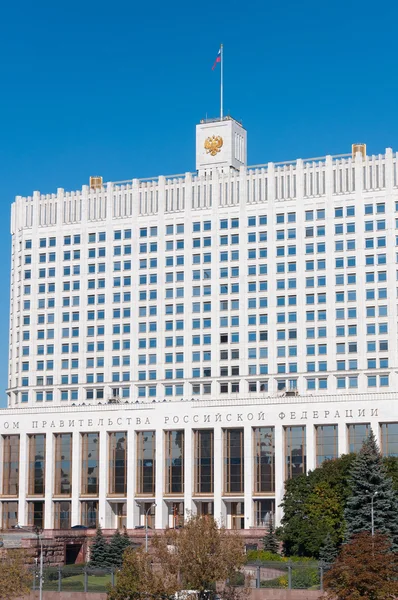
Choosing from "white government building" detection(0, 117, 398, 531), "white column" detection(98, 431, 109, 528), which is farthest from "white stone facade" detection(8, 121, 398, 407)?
"white column" detection(98, 431, 109, 528)

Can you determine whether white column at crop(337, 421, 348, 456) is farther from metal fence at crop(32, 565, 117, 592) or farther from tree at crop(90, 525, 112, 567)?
metal fence at crop(32, 565, 117, 592)

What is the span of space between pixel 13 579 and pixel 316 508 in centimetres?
3607

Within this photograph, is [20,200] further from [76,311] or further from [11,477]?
[11,477]

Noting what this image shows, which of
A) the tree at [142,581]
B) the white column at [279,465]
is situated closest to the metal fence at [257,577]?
the tree at [142,581]

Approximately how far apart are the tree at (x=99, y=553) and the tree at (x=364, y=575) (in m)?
38.6

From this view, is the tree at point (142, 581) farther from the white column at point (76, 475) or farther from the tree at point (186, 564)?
the white column at point (76, 475)

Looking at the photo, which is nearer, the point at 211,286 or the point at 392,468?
the point at 392,468

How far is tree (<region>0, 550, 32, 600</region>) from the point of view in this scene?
75.6 m

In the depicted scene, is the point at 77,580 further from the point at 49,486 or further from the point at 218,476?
the point at 49,486

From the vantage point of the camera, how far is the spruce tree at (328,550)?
96.6 metres

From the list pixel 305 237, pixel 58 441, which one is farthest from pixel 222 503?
pixel 305 237

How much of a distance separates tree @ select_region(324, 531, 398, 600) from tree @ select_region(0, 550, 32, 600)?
20.3 m

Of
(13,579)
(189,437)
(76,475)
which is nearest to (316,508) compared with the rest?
(189,437)

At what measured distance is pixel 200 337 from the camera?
5576 inches
